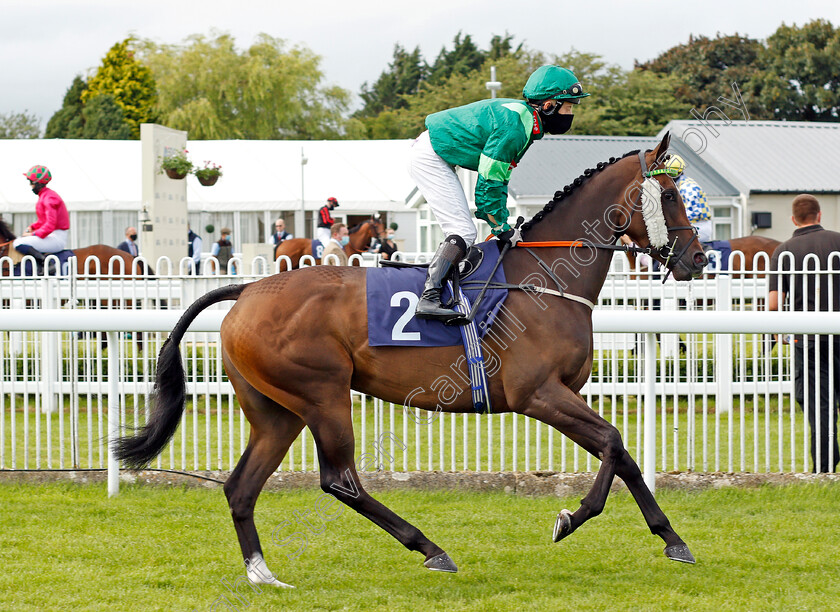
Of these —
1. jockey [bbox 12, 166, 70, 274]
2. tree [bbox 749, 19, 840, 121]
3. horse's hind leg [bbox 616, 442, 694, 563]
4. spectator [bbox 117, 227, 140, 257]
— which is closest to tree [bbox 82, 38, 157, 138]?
tree [bbox 749, 19, 840, 121]

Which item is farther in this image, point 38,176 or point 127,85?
point 127,85

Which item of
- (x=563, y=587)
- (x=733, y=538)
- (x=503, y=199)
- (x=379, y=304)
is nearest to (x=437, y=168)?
(x=503, y=199)

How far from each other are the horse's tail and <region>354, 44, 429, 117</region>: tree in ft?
248

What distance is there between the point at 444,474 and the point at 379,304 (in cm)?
189

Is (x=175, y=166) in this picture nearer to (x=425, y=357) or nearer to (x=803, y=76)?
(x=425, y=357)

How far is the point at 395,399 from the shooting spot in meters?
4.78

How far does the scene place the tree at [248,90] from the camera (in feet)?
149

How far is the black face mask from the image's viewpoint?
15.7 feet

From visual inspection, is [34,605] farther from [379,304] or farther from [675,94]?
[675,94]

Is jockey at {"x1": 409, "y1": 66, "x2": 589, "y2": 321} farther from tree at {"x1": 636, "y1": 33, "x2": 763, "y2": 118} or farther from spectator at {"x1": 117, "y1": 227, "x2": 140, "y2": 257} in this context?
tree at {"x1": 636, "y1": 33, "x2": 763, "y2": 118}

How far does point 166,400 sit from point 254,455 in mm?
588

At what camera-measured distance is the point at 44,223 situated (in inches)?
456

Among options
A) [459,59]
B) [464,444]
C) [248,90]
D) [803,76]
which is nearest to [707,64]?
[803,76]

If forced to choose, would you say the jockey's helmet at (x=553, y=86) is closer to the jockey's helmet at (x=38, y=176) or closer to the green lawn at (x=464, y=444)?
the green lawn at (x=464, y=444)
